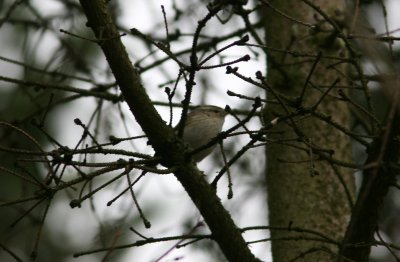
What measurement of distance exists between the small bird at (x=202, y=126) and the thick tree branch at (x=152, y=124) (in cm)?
149

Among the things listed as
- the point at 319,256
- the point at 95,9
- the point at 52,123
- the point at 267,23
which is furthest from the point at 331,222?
the point at 52,123

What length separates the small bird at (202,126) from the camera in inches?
191

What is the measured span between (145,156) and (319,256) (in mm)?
Answer: 1574

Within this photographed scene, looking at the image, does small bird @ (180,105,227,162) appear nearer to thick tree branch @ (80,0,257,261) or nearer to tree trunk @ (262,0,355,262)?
tree trunk @ (262,0,355,262)

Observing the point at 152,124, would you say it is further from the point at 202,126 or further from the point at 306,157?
the point at 202,126

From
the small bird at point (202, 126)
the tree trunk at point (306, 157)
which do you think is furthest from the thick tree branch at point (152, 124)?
the small bird at point (202, 126)

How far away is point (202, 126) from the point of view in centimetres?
491

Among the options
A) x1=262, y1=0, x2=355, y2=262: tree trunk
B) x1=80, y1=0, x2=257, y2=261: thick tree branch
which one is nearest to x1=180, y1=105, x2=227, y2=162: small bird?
x1=262, y1=0, x2=355, y2=262: tree trunk

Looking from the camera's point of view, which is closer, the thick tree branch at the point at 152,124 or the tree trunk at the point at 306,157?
the thick tree branch at the point at 152,124

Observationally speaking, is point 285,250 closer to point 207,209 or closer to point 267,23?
point 207,209

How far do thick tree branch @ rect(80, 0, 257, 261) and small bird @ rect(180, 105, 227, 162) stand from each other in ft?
4.90

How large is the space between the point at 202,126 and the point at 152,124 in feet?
6.06

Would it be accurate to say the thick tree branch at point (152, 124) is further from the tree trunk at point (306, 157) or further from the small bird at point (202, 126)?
the small bird at point (202, 126)

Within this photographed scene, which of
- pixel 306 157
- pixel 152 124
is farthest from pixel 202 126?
pixel 152 124
